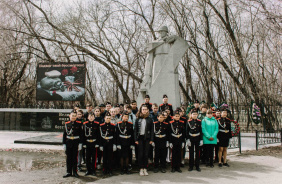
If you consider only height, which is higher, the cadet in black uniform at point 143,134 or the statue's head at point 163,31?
the statue's head at point 163,31

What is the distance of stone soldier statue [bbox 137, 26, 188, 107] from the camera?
9133mm

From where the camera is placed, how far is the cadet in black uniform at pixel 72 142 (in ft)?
18.1

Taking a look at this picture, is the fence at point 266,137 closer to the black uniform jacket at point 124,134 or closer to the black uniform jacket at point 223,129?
the black uniform jacket at point 223,129

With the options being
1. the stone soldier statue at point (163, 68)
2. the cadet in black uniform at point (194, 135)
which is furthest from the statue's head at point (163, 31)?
the cadet in black uniform at point (194, 135)

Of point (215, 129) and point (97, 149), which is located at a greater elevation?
point (215, 129)

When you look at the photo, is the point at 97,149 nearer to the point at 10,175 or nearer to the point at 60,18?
the point at 10,175

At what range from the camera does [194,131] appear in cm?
619

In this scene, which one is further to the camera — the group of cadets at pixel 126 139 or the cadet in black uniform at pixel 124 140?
the cadet in black uniform at pixel 124 140

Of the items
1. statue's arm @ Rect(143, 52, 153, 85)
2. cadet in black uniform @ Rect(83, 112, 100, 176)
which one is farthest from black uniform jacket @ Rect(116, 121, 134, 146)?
statue's arm @ Rect(143, 52, 153, 85)

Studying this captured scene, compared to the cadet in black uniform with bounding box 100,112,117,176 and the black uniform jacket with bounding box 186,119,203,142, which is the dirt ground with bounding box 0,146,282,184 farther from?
the black uniform jacket with bounding box 186,119,203,142

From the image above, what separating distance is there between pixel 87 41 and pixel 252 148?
54.9 feet

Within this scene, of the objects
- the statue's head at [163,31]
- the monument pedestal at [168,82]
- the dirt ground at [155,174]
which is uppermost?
the statue's head at [163,31]

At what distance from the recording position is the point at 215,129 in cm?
645

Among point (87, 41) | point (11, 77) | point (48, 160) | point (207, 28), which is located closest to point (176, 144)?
point (48, 160)
